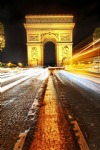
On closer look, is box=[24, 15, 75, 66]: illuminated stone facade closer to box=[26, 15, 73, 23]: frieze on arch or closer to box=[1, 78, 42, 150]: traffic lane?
box=[26, 15, 73, 23]: frieze on arch

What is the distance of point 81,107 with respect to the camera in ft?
21.4

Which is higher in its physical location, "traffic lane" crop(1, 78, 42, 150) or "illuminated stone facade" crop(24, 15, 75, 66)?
"illuminated stone facade" crop(24, 15, 75, 66)

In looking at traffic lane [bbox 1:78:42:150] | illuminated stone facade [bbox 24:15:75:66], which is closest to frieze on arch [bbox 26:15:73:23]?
illuminated stone facade [bbox 24:15:75:66]

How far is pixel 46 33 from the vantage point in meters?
58.2

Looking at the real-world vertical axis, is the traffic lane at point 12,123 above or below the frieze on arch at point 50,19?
below

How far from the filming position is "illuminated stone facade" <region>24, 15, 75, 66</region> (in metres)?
57.5

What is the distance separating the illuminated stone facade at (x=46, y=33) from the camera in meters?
57.5

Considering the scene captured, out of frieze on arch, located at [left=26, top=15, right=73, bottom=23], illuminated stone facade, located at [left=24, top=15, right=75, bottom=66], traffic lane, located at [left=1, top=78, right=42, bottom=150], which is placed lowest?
traffic lane, located at [left=1, top=78, right=42, bottom=150]

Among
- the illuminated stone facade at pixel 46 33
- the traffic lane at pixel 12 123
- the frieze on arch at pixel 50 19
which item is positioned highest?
the frieze on arch at pixel 50 19

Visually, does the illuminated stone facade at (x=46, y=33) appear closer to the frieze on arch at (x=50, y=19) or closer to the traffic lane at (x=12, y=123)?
the frieze on arch at (x=50, y=19)

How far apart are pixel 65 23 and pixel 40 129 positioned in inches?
2173

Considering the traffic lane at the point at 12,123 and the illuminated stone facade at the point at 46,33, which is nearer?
the traffic lane at the point at 12,123

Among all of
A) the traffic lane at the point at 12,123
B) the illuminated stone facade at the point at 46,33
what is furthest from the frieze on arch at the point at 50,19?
the traffic lane at the point at 12,123

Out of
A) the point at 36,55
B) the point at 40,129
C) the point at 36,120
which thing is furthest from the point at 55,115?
the point at 36,55
